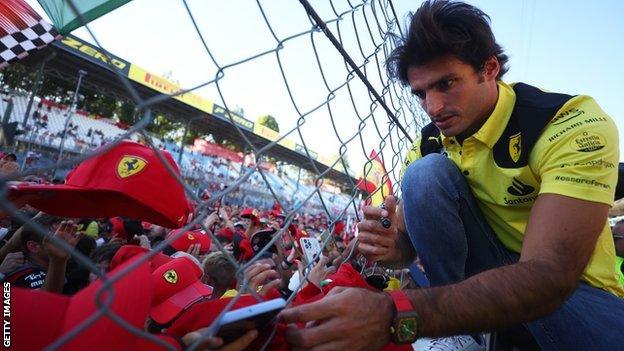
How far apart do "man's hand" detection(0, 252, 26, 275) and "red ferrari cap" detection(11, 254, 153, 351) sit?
91.3 inches

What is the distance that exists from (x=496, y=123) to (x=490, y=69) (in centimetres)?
28

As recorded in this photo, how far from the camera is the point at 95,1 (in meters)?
1.80

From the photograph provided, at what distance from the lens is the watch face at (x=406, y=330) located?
81 cm

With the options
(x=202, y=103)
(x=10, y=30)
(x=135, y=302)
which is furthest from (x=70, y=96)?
(x=135, y=302)

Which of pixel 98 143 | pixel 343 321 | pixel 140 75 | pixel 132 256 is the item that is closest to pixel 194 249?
pixel 132 256

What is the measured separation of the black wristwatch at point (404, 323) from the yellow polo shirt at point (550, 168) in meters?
0.54

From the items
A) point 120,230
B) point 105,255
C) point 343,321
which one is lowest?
point 120,230

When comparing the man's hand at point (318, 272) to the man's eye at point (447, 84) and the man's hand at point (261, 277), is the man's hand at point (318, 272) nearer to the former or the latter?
the man's hand at point (261, 277)

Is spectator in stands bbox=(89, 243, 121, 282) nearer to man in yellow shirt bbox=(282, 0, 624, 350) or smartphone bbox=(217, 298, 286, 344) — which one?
man in yellow shirt bbox=(282, 0, 624, 350)

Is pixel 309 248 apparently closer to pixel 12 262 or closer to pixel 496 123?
pixel 496 123

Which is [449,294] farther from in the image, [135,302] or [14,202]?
[14,202]

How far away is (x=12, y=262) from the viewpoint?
105 inches

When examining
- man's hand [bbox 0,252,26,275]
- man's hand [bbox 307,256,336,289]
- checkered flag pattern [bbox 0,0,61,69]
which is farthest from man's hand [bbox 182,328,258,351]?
checkered flag pattern [bbox 0,0,61,69]

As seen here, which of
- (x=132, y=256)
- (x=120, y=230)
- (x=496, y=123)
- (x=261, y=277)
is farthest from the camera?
(x=120, y=230)
